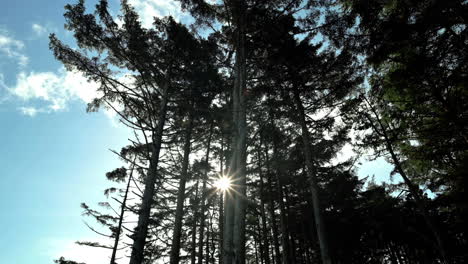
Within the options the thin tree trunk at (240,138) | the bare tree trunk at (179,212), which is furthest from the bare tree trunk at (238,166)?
the bare tree trunk at (179,212)

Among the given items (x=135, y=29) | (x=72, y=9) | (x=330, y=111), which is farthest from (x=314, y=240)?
(x=72, y=9)

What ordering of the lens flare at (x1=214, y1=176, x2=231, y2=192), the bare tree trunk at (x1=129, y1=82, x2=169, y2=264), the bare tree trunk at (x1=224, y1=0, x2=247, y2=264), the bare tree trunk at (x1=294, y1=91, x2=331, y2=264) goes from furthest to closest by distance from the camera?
1. the bare tree trunk at (x1=294, y1=91, x2=331, y2=264)
2. the bare tree trunk at (x1=129, y1=82, x2=169, y2=264)
3. the lens flare at (x1=214, y1=176, x2=231, y2=192)
4. the bare tree trunk at (x1=224, y1=0, x2=247, y2=264)

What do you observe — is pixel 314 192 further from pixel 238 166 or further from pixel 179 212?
pixel 179 212

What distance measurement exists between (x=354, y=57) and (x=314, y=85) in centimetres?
208

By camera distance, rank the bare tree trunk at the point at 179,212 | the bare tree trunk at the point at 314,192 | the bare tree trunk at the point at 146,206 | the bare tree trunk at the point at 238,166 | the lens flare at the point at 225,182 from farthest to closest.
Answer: the bare tree trunk at the point at 179,212 → the bare tree trunk at the point at 314,192 → the bare tree trunk at the point at 146,206 → the lens flare at the point at 225,182 → the bare tree trunk at the point at 238,166

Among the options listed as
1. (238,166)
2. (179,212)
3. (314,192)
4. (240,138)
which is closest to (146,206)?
(179,212)

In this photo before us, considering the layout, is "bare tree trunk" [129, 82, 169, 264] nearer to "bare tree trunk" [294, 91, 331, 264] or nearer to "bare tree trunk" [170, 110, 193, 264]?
"bare tree trunk" [170, 110, 193, 264]

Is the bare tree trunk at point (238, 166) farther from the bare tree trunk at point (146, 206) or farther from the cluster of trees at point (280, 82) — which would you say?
the bare tree trunk at point (146, 206)

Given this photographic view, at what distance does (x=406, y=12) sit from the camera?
663 cm

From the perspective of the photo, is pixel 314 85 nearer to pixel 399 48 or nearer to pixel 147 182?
pixel 399 48

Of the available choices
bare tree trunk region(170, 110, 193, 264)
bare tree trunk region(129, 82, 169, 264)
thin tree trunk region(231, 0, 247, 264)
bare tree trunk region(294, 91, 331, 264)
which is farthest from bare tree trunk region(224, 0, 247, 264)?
bare tree trunk region(294, 91, 331, 264)

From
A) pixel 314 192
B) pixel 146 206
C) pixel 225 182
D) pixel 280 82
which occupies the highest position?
pixel 280 82

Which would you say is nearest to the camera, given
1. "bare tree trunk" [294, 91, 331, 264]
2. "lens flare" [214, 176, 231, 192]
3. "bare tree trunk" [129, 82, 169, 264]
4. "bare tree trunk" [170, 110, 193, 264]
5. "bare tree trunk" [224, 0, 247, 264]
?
"bare tree trunk" [224, 0, 247, 264]

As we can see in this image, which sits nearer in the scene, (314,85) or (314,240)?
(314,85)
